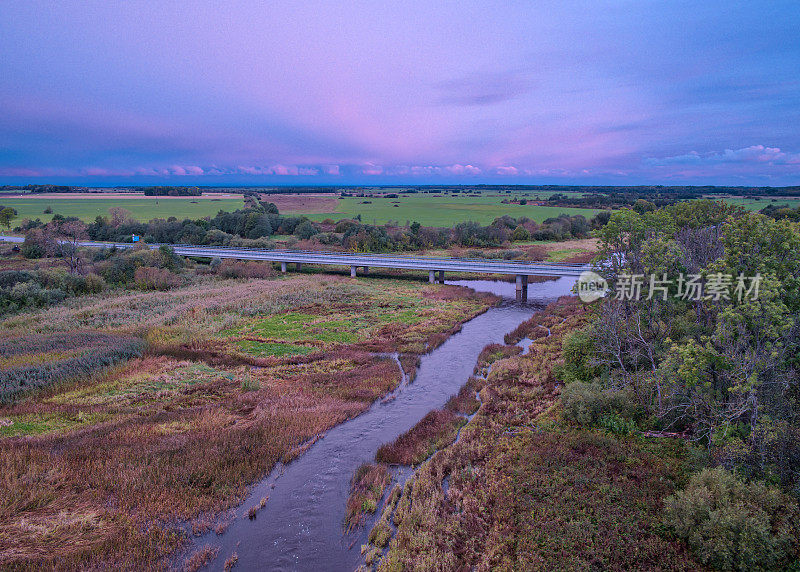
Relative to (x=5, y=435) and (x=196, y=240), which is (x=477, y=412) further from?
(x=196, y=240)

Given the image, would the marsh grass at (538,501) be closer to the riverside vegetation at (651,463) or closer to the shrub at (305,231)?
the riverside vegetation at (651,463)

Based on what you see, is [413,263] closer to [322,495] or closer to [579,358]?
[579,358]

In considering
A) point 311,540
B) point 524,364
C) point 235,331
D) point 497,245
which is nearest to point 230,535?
point 311,540

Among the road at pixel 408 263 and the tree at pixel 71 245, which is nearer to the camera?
the road at pixel 408 263

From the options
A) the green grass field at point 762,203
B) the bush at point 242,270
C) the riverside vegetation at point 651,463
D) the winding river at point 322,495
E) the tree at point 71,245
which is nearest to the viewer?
the riverside vegetation at point 651,463

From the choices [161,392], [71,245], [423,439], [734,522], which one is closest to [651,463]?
[734,522]

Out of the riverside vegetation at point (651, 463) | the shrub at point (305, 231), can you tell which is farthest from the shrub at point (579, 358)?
the shrub at point (305, 231)
